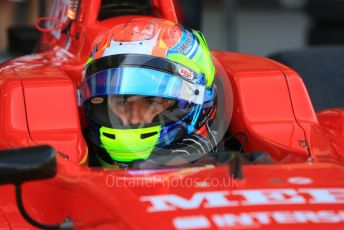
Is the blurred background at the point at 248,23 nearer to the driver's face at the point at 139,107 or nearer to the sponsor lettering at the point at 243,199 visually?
the driver's face at the point at 139,107

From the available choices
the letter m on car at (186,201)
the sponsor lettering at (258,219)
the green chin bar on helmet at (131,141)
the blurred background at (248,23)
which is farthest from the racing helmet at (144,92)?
the blurred background at (248,23)

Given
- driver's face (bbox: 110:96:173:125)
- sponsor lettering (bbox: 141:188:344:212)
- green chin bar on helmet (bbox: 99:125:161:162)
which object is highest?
→ driver's face (bbox: 110:96:173:125)

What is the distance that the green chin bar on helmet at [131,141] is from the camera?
→ 2641mm

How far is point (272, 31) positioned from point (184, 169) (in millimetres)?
5869

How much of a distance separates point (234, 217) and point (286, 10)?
7.10 meters

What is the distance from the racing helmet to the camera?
2.63 metres

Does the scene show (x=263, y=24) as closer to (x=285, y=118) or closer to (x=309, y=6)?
(x=309, y=6)

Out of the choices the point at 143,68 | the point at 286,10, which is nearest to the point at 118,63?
the point at 143,68

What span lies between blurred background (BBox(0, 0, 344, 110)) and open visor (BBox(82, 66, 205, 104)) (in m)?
0.91

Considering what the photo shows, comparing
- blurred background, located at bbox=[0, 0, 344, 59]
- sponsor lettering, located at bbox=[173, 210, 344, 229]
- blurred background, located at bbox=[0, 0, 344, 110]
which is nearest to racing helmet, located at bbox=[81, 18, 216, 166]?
sponsor lettering, located at bbox=[173, 210, 344, 229]

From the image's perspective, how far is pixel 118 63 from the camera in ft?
8.76

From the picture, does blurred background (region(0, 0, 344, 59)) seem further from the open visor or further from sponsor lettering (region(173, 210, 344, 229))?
sponsor lettering (region(173, 210, 344, 229))

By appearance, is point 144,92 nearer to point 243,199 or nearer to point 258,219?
point 243,199

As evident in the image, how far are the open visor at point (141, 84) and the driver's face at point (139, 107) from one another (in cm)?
4
